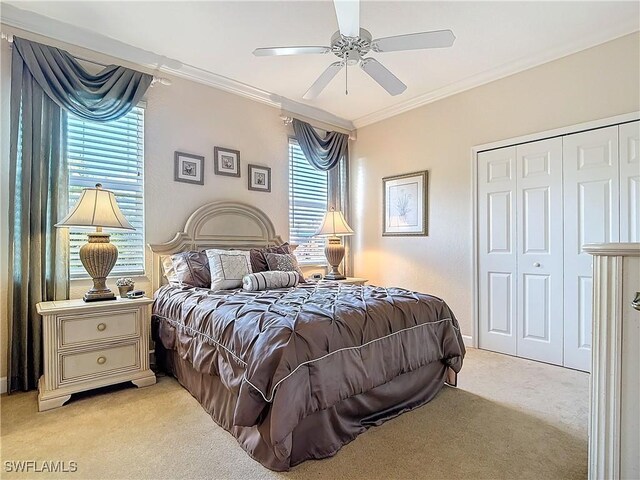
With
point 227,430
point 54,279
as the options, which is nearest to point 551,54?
point 227,430

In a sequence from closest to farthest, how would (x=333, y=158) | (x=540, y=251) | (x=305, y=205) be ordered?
(x=540, y=251)
(x=305, y=205)
(x=333, y=158)

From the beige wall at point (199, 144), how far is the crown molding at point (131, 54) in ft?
0.20

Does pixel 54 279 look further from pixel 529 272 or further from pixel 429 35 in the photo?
pixel 529 272

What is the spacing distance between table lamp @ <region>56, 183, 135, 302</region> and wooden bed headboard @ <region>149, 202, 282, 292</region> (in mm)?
603

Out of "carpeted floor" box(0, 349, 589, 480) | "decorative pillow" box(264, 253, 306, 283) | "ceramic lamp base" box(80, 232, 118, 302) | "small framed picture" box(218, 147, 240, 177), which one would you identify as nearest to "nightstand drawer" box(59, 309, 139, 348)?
"ceramic lamp base" box(80, 232, 118, 302)

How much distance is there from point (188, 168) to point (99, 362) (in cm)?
191

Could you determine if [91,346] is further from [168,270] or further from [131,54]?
[131,54]

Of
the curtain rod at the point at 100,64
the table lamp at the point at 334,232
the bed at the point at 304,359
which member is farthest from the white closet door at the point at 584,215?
the curtain rod at the point at 100,64

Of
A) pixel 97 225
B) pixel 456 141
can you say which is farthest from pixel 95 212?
pixel 456 141

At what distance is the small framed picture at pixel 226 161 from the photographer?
3.72 metres

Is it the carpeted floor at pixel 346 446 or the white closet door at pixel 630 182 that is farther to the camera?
the white closet door at pixel 630 182

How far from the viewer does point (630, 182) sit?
2.78 metres

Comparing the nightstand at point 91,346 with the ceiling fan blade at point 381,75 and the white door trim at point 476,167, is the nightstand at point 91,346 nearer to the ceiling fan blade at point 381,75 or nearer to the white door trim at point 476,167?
the ceiling fan blade at point 381,75

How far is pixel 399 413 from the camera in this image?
2178mm
